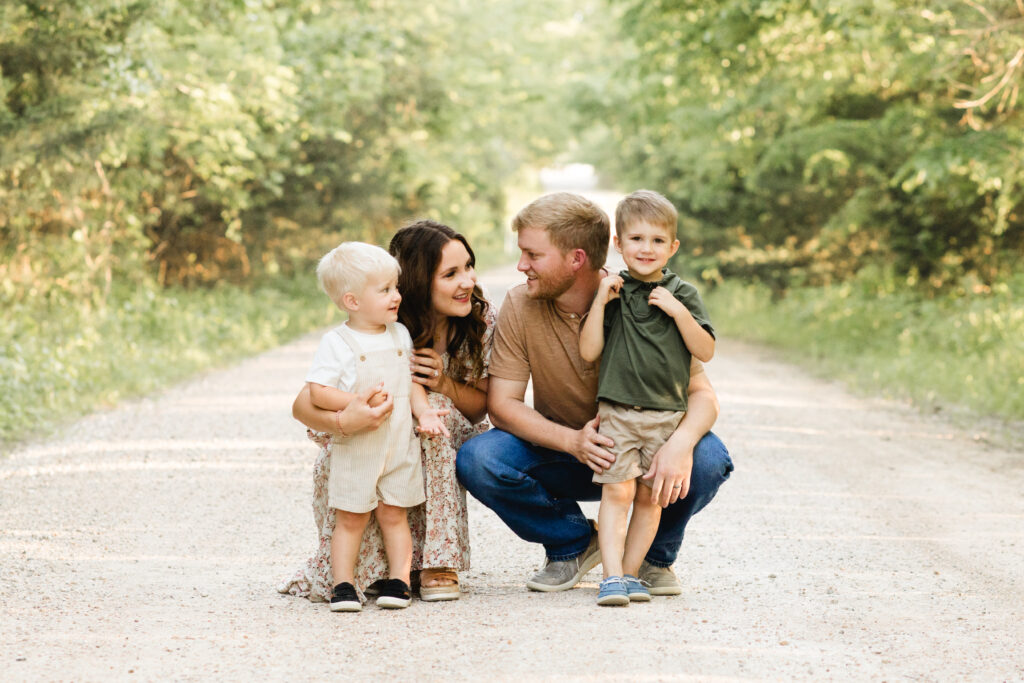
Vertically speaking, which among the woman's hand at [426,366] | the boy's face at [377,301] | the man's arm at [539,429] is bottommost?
the man's arm at [539,429]

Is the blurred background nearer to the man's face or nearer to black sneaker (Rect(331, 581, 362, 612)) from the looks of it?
black sneaker (Rect(331, 581, 362, 612))

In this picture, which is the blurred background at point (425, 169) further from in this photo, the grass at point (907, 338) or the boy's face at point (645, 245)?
the boy's face at point (645, 245)

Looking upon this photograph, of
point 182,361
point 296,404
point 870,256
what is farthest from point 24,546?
point 870,256

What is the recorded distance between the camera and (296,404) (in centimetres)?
A: 429

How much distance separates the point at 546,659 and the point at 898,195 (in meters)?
12.2

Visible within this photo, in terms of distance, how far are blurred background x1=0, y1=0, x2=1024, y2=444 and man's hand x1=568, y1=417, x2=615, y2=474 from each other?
5448 mm

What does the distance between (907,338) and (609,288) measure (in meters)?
9.68

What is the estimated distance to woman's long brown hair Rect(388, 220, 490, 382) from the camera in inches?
181

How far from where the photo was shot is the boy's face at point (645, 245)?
14.4 feet

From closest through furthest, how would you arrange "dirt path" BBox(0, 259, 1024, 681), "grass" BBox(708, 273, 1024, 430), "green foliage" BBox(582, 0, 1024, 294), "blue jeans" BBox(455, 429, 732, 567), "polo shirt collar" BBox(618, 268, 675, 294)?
"dirt path" BBox(0, 259, 1024, 681), "polo shirt collar" BBox(618, 268, 675, 294), "blue jeans" BBox(455, 429, 732, 567), "grass" BBox(708, 273, 1024, 430), "green foliage" BBox(582, 0, 1024, 294)

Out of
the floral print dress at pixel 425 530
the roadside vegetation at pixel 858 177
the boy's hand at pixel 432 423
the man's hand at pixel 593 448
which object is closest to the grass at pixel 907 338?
the roadside vegetation at pixel 858 177

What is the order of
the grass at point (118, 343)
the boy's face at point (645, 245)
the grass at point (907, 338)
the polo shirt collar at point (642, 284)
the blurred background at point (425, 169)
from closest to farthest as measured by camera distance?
the boy's face at point (645, 245), the polo shirt collar at point (642, 284), the grass at point (118, 343), the blurred background at point (425, 169), the grass at point (907, 338)

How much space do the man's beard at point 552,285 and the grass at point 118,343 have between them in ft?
16.9

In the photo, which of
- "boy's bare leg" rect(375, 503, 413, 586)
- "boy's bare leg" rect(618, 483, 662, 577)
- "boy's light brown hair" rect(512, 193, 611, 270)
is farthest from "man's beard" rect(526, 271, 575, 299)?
"boy's bare leg" rect(375, 503, 413, 586)
